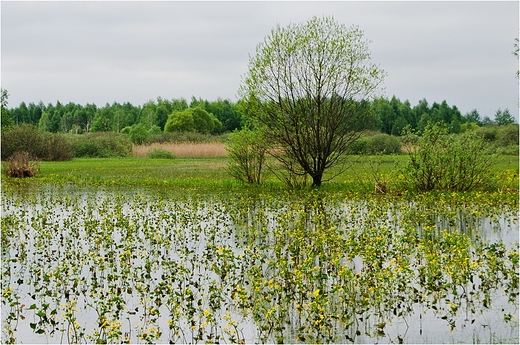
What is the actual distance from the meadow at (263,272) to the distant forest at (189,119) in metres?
55.8

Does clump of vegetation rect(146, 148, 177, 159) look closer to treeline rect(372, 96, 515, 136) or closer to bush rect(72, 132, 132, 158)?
bush rect(72, 132, 132, 158)

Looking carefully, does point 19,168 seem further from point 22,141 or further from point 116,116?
point 116,116

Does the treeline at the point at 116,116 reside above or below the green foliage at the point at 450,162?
above

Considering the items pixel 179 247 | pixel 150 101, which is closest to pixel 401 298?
pixel 179 247

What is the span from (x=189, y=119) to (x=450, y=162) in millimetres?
59054

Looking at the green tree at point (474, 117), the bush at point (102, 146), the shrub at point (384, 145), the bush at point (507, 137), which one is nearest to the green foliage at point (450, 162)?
the shrub at point (384, 145)

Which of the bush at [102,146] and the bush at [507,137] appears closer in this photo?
the bush at [507,137]

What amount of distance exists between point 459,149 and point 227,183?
34.5 feet

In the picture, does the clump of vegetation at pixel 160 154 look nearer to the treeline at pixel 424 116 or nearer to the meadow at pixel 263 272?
the meadow at pixel 263 272

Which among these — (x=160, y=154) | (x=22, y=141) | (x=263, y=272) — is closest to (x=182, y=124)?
(x=160, y=154)

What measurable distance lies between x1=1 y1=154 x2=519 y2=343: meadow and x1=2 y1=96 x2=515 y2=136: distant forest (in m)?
55.8

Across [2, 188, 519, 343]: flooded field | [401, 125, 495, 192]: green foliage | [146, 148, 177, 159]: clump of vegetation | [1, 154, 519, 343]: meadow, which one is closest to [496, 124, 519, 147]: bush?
[146, 148, 177, 159]: clump of vegetation

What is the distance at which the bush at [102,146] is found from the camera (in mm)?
59688

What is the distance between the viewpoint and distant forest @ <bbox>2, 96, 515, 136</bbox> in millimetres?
85238
